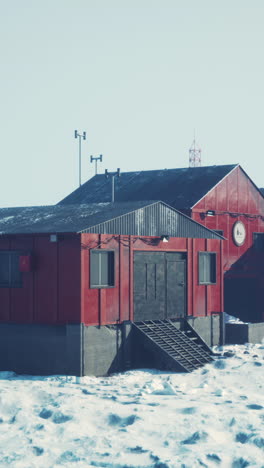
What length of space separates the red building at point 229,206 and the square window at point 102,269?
1291 centimetres

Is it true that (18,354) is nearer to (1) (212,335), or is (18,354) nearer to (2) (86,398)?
(2) (86,398)

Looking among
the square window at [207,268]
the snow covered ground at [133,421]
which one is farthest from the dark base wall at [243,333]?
the snow covered ground at [133,421]

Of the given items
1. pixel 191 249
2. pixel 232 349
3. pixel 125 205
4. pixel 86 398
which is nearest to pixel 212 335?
pixel 232 349

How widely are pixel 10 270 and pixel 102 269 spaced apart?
142 inches

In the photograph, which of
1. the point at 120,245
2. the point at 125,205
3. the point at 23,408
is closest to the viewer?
the point at 23,408

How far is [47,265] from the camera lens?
27672 millimetres

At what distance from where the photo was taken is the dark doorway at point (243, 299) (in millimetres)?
45156

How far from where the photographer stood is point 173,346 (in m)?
29.3

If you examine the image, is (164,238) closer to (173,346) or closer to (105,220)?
(105,220)

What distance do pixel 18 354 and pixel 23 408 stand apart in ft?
20.5

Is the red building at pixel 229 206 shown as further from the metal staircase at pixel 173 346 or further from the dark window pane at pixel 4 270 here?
the dark window pane at pixel 4 270

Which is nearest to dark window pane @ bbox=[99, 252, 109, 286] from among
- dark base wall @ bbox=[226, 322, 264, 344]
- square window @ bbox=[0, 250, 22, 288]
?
square window @ bbox=[0, 250, 22, 288]

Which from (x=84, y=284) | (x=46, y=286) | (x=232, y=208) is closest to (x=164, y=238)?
(x=84, y=284)

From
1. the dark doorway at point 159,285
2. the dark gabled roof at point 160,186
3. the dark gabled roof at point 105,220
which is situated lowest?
the dark doorway at point 159,285
